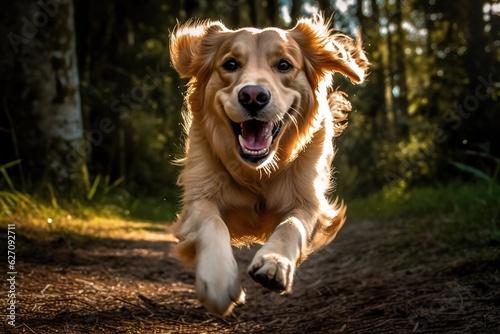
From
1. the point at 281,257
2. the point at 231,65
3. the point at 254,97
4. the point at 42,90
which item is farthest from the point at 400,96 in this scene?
the point at 281,257

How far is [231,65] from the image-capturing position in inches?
149

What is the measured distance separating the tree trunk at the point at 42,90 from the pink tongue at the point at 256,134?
14.7 ft

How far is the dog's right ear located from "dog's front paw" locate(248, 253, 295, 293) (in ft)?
5.66

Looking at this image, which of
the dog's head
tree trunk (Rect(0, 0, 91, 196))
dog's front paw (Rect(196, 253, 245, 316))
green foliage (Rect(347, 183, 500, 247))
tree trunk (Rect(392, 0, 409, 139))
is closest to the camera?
dog's front paw (Rect(196, 253, 245, 316))

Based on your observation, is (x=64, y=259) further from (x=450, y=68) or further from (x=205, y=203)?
(x=450, y=68)

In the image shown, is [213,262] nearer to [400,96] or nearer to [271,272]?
[271,272]

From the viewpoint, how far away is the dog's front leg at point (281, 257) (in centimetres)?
276

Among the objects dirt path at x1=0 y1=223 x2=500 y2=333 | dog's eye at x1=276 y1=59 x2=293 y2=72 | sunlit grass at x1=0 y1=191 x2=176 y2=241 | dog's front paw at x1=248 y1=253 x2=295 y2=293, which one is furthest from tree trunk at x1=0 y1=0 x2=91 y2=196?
dog's front paw at x1=248 y1=253 x2=295 y2=293

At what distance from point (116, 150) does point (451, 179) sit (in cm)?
857

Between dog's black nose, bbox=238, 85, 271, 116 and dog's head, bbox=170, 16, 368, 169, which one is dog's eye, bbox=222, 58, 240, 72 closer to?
dog's head, bbox=170, 16, 368, 169

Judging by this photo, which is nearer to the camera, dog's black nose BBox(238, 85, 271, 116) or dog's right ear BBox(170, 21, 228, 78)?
dog's black nose BBox(238, 85, 271, 116)

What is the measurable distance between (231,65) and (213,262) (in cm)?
144

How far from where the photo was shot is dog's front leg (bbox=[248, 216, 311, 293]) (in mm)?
2761

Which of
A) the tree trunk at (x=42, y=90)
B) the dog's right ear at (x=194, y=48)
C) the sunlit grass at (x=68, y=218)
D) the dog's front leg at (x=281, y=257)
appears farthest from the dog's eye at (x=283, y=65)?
the tree trunk at (x=42, y=90)
